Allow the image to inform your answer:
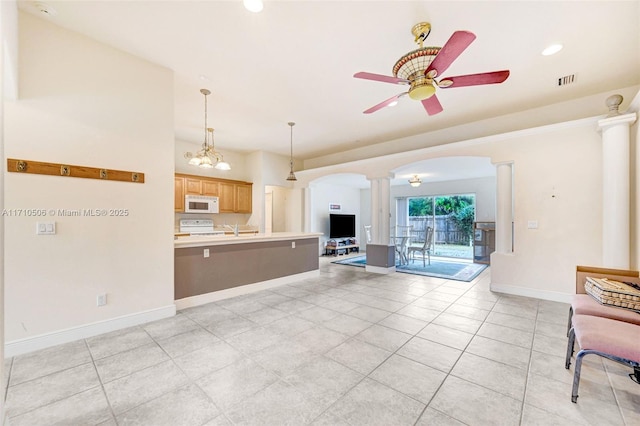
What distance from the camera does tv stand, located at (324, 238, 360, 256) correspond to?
8953 mm

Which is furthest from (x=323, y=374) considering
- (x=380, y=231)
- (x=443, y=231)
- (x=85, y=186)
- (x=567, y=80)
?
(x=443, y=231)

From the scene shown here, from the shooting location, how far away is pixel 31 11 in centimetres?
241

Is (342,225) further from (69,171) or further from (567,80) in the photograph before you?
(69,171)

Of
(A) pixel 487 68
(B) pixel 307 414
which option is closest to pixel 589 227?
(A) pixel 487 68

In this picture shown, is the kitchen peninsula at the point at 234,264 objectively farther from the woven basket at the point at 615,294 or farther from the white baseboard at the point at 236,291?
A: the woven basket at the point at 615,294

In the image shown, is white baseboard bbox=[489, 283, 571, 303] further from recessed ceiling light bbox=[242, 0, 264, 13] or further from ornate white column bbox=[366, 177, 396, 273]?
recessed ceiling light bbox=[242, 0, 264, 13]

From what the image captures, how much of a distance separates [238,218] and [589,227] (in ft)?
23.7

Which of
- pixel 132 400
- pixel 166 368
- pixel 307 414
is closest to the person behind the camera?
pixel 307 414

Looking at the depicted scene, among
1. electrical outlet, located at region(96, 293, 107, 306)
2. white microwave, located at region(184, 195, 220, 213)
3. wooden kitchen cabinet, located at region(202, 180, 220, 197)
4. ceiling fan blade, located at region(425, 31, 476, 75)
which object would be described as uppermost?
ceiling fan blade, located at region(425, 31, 476, 75)

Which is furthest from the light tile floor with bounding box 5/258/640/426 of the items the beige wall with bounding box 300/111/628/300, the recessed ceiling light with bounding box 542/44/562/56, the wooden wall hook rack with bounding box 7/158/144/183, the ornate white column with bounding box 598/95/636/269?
the recessed ceiling light with bounding box 542/44/562/56

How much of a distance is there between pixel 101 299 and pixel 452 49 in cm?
414

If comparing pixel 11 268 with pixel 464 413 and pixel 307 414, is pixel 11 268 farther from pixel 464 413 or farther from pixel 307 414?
pixel 464 413

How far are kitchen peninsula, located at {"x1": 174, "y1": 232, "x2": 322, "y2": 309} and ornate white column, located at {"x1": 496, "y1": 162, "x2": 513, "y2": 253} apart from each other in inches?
141

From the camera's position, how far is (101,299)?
9.16 feet
